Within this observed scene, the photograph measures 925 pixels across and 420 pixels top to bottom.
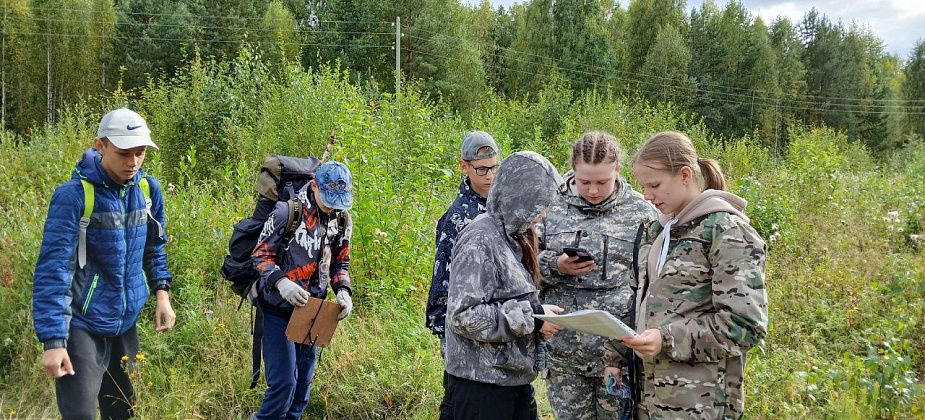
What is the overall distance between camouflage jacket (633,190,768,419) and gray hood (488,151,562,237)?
1.57 feet

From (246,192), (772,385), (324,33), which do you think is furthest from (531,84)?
(772,385)

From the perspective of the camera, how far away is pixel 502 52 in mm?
38438

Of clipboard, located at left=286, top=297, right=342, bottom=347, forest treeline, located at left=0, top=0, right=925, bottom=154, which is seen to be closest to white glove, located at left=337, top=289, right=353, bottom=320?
clipboard, located at left=286, top=297, right=342, bottom=347

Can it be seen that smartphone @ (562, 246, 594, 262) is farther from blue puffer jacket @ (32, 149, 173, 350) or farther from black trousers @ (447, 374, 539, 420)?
blue puffer jacket @ (32, 149, 173, 350)

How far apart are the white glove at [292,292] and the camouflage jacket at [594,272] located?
1.25m

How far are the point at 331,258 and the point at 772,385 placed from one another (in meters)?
2.86

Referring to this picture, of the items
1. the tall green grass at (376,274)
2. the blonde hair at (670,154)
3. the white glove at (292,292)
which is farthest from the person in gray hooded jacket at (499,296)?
the tall green grass at (376,274)

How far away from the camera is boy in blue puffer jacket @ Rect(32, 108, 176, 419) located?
2.78 metres

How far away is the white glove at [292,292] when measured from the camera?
3279 millimetres

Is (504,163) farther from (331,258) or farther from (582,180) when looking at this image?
(331,258)

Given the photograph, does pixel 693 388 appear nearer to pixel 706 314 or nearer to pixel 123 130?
pixel 706 314

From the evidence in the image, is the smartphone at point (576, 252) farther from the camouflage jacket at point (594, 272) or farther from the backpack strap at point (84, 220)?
the backpack strap at point (84, 220)

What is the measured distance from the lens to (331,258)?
12.2 ft

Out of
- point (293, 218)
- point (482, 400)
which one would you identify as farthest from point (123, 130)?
point (482, 400)
